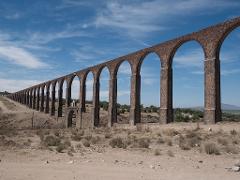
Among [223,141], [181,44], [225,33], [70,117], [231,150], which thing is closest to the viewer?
[231,150]

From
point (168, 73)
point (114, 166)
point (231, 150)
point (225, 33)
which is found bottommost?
point (114, 166)

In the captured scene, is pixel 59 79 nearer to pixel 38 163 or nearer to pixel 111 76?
pixel 111 76

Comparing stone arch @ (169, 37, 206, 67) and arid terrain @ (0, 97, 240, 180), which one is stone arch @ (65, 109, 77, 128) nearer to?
stone arch @ (169, 37, 206, 67)

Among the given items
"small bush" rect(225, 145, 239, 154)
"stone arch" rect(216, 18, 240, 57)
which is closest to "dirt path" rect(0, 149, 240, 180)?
"small bush" rect(225, 145, 239, 154)

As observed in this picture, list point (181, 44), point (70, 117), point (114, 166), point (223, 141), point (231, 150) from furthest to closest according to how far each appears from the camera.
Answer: point (70, 117), point (181, 44), point (223, 141), point (231, 150), point (114, 166)

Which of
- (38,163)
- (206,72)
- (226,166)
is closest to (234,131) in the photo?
(206,72)

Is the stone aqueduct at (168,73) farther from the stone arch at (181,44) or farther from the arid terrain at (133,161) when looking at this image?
the arid terrain at (133,161)

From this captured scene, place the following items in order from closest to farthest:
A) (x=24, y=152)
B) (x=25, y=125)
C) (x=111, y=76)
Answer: (x=24, y=152) < (x=111, y=76) < (x=25, y=125)

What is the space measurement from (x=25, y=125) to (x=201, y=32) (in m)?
26.2

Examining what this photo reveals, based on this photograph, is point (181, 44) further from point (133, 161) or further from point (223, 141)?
point (133, 161)

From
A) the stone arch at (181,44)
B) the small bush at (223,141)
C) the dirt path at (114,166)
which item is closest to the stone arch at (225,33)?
the stone arch at (181,44)

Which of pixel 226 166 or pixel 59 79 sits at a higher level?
pixel 59 79

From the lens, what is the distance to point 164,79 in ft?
81.0

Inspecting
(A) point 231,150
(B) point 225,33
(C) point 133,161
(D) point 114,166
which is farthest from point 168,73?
(D) point 114,166
